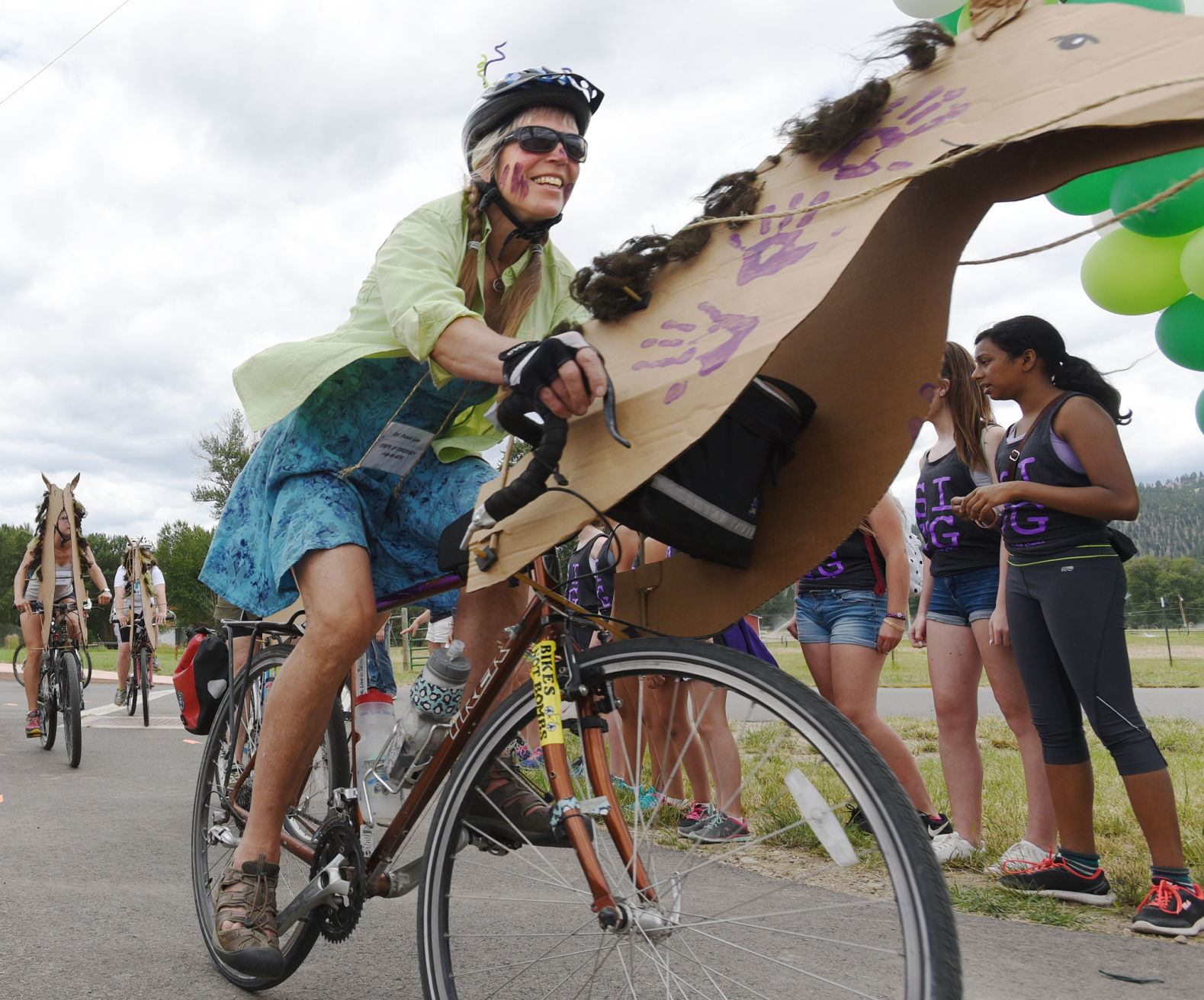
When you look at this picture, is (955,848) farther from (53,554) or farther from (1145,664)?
(1145,664)

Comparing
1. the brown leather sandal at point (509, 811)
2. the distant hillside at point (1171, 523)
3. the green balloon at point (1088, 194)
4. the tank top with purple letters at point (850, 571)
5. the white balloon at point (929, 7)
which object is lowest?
the brown leather sandal at point (509, 811)

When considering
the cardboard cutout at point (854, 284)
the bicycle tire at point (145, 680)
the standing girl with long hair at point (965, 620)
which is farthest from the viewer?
the bicycle tire at point (145, 680)

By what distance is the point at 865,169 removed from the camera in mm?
1475

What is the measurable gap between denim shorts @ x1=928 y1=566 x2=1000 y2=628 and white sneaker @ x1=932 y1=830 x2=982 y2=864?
2.87ft

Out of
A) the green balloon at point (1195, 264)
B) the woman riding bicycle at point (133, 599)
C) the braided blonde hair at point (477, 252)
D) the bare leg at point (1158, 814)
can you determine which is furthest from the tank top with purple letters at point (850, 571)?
the woman riding bicycle at point (133, 599)

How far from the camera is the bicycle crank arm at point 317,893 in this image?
2250mm

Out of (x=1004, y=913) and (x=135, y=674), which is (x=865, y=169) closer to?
(x=1004, y=913)

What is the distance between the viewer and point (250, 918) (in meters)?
2.32

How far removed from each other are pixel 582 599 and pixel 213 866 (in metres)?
2.93

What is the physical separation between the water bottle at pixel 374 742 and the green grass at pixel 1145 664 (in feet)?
24.2

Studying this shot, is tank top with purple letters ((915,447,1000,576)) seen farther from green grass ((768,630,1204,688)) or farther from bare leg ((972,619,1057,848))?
green grass ((768,630,1204,688))

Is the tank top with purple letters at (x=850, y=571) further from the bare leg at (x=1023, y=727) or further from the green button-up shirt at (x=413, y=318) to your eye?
the green button-up shirt at (x=413, y=318)

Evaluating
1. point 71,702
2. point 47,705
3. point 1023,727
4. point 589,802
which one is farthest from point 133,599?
point 589,802

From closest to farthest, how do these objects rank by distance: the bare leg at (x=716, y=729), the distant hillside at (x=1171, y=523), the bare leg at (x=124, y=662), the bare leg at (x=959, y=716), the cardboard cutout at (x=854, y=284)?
the cardboard cutout at (x=854, y=284) < the bare leg at (x=716, y=729) < the bare leg at (x=959, y=716) < the bare leg at (x=124, y=662) < the distant hillside at (x=1171, y=523)
